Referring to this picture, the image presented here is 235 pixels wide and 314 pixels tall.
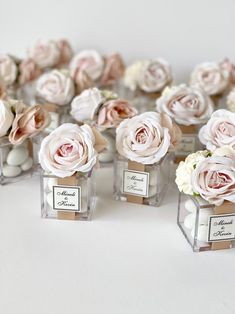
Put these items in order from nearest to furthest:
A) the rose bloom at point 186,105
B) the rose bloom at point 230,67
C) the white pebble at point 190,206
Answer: the white pebble at point 190,206 < the rose bloom at point 186,105 < the rose bloom at point 230,67

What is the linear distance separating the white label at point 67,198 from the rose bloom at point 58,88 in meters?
0.61

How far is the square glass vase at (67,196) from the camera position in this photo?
138cm

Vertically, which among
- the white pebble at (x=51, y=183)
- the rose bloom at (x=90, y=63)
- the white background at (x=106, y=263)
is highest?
the rose bloom at (x=90, y=63)

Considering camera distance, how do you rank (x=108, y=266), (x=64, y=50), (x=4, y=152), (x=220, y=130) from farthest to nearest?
(x=64, y=50)
(x=4, y=152)
(x=220, y=130)
(x=108, y=266)

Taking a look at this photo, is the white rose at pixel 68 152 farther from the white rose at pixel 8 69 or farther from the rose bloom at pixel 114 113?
the white rose at pixel 8 69

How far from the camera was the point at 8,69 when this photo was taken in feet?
6.93

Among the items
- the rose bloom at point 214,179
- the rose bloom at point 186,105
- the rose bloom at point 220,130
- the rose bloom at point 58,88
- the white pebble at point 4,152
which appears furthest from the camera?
the rose bloom at point 58,88

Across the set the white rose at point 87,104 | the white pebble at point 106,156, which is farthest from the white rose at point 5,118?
the white pebble at point 106,156

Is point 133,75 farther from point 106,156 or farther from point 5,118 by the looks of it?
point 5,118

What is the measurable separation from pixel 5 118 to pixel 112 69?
2.79ft

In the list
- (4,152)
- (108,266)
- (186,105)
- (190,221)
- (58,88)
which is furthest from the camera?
(58,88)

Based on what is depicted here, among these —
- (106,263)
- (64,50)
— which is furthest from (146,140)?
(64,50)

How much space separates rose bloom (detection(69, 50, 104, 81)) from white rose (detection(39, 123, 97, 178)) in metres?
0.93

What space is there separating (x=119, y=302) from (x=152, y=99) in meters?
1.24
